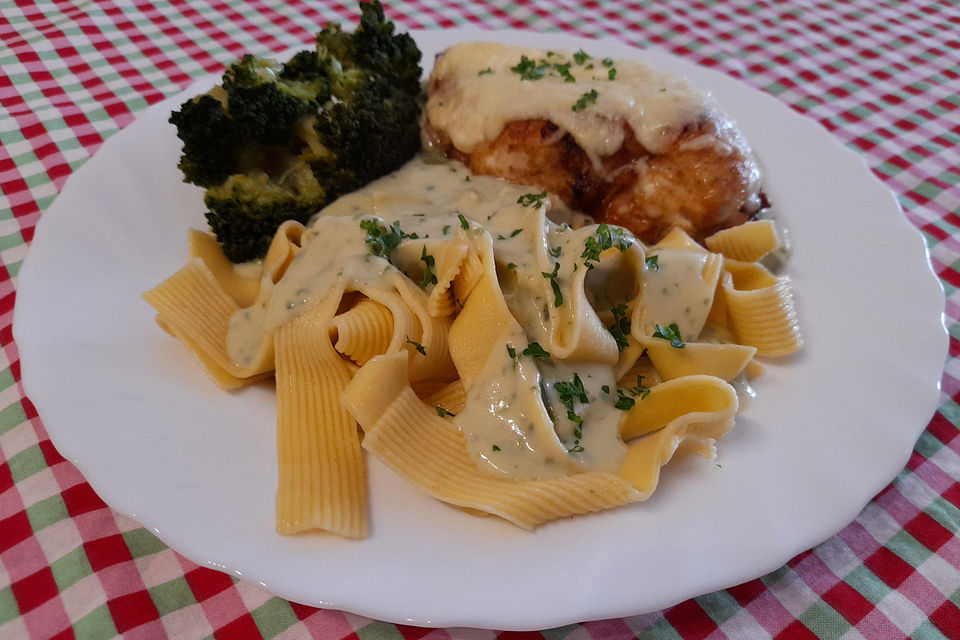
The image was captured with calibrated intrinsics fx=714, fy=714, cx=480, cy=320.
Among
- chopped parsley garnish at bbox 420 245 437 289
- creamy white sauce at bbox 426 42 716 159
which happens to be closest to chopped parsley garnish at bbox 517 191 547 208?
creamy white sauce at bbox 426 42 716 159

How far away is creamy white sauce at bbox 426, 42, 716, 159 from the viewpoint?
371 cm

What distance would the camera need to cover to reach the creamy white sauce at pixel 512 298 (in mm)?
2699

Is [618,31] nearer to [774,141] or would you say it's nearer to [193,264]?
[774,141]

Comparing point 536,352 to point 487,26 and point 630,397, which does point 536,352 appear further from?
point 487,26

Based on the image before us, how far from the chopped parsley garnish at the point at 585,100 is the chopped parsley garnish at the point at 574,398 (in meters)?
1.58

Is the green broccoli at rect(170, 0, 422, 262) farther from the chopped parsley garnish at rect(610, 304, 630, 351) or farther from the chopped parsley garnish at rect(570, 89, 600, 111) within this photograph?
the chopped parsley garnish at rect(610, 304, 630, 351)

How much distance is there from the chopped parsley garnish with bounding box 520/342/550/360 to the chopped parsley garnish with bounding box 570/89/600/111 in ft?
4.88

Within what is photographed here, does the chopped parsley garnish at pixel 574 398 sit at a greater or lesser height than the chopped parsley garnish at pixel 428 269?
lesser

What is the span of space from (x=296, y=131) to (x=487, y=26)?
3.21 m

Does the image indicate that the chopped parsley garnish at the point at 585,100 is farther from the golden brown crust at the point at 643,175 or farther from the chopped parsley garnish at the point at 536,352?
the chopped parsley garnish at the point at 536,352

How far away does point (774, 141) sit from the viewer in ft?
14.2

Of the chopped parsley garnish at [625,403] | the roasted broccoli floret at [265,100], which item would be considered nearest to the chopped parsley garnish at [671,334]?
the chopped parsley garnish at [625,403]

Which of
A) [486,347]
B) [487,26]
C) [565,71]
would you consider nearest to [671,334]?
[486,347]

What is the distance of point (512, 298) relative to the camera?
10.3 ft
